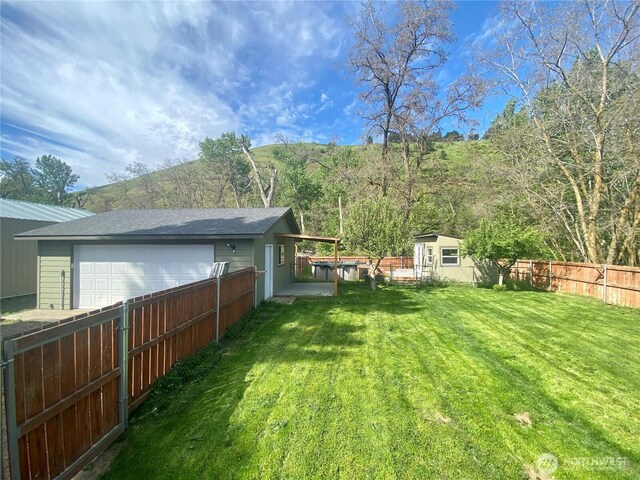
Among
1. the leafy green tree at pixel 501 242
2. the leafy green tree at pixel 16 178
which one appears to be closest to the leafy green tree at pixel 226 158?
the leafy green tree at pixel 16 178

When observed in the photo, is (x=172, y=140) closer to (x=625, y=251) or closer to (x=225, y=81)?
(x=225, y=81)

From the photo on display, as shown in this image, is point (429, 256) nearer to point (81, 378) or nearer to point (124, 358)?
point (124, 358)

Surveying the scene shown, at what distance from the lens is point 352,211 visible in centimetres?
1373

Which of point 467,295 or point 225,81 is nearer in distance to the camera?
point 467,295

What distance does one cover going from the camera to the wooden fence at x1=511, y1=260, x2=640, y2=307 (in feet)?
33.9

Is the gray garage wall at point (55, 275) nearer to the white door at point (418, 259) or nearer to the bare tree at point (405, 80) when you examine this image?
the white door at point (418, 259)

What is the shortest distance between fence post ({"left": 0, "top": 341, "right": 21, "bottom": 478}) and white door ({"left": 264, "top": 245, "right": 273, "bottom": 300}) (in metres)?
8.74

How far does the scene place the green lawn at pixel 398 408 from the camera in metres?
2.95

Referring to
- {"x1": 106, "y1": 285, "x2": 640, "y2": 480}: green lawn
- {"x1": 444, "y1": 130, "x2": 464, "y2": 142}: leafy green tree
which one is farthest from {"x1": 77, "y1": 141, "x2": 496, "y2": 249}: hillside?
{"x1": 106, "y1": 285, "x2": 640, "y2": 480}: green lawn

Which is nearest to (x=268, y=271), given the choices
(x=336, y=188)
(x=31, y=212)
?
(x=31, y=212)

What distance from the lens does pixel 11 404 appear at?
2.14 meters

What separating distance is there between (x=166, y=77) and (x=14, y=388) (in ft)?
42.9

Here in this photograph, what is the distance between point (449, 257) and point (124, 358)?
1581 cm

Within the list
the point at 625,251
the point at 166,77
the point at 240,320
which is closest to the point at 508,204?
the point at 625,251
